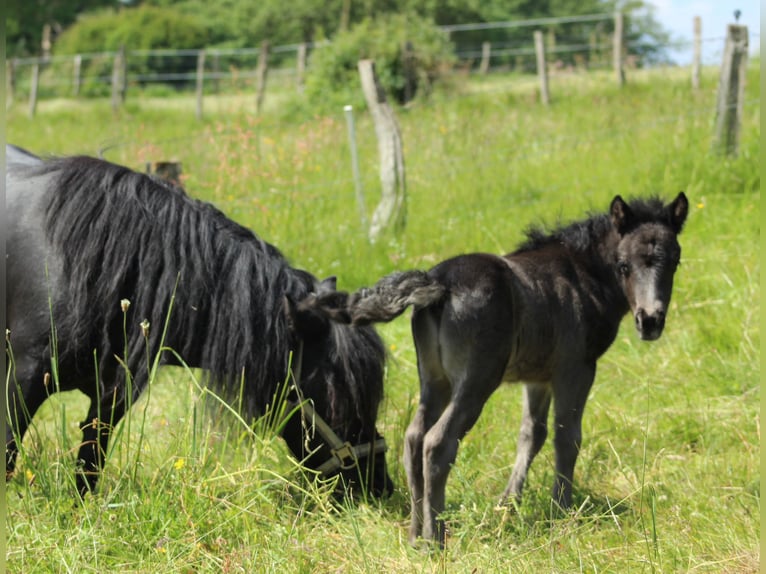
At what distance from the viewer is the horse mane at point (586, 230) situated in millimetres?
4211

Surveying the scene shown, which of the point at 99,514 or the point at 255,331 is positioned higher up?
the point at 255,331

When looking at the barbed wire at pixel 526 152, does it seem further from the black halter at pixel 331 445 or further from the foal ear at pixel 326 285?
the black halter at pixel 331 445

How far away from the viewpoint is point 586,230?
4438 millimetres

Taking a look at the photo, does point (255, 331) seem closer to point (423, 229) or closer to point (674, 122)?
point (423, 229)

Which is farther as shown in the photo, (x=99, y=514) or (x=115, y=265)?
(x=115, y=265)

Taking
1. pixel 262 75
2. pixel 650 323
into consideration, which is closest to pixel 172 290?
pixel 650 323

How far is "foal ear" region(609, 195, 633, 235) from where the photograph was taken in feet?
13.6

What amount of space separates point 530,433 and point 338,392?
101cm

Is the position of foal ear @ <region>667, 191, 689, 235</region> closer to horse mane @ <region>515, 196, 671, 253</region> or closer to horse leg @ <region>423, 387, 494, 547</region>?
horse mane @ <region>515, 196, 671, 253</region>

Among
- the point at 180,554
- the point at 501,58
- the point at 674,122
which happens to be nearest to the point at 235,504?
the point at 180,554

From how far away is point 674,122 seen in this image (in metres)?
10.4

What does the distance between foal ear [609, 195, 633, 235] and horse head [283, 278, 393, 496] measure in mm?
1194

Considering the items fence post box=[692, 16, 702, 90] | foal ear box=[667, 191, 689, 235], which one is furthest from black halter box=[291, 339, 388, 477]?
fence post box=[692, 16, 702, 90]

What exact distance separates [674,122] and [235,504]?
324 inches
